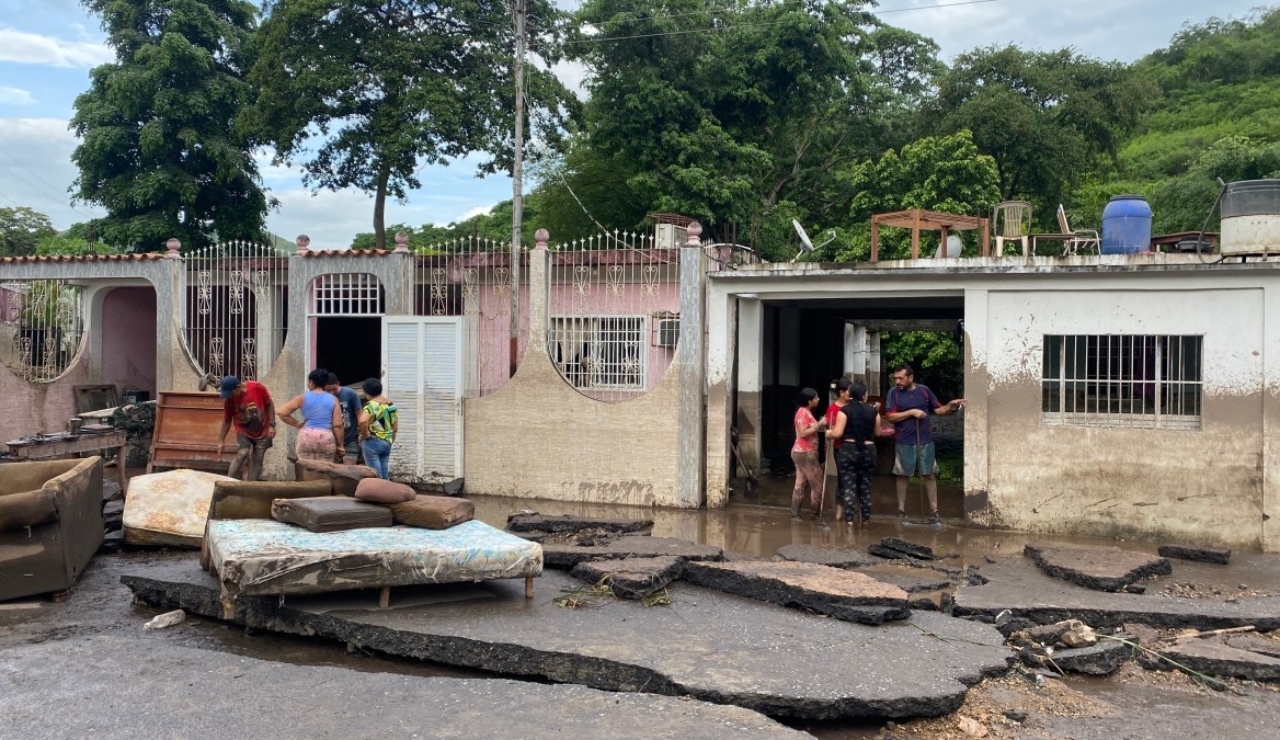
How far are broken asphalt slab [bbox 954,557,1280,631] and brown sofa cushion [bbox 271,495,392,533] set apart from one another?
13.9 feet

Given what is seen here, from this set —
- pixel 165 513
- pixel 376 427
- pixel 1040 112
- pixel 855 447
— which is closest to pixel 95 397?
pixel 376 427

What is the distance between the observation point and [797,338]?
15.7 metres

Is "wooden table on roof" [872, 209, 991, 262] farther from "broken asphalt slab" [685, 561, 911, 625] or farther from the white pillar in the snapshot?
"broken asphalt slab" [685, 561, 911, 625]

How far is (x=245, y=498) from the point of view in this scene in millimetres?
6688

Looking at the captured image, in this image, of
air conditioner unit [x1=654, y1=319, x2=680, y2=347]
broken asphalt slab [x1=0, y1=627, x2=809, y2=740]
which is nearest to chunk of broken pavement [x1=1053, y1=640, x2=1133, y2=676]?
broken asphalt slab [x1=0, y1=627, x2=809, y2=740]

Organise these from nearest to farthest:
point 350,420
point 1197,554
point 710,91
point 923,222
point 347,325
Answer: point 1197,554, point 350,420, point 923,222, point 347,325, point 710,91

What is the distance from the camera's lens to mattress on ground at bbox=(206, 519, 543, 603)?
18.0ft

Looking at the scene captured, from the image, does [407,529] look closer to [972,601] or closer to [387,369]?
[972,601]

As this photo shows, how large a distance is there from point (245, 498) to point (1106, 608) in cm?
631

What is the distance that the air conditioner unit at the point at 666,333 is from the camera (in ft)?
40.9

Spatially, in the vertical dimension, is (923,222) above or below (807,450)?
above

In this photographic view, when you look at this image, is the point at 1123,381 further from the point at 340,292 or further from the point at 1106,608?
the point at 340,292

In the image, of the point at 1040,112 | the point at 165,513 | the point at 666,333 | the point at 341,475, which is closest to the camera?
the point at 341,475

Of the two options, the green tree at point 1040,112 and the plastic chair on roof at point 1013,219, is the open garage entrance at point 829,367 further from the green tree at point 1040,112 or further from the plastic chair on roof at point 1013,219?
the green tree at point 1040,112
